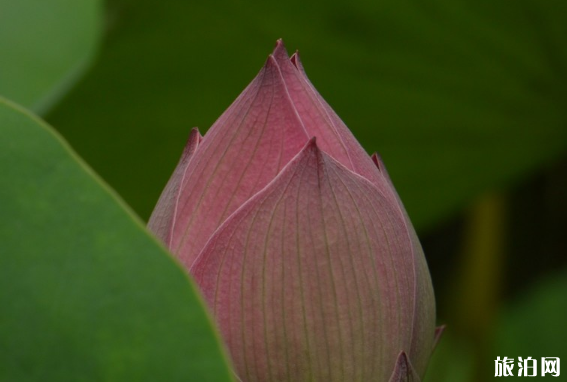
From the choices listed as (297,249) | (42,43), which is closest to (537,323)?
(42,43)

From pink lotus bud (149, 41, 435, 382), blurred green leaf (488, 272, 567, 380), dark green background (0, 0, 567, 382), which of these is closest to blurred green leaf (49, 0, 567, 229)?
dark green background (0, 0, 567, 382)

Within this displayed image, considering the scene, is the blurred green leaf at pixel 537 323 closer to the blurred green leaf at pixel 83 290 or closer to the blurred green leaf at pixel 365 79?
the blurred green leaf at pixel 365 79

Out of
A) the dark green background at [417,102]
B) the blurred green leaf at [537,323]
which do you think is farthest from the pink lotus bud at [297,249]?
the blurred green leaf at [537,323]

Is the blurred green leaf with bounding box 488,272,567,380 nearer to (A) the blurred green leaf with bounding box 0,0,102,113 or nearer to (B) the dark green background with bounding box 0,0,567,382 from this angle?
(B) the dark green background with bounding box 0,0,567,382

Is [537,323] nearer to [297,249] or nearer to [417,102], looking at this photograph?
[417,102]

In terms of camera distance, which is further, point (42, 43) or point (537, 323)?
point (537, 323)

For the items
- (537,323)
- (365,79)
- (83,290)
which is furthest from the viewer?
(537,323)
